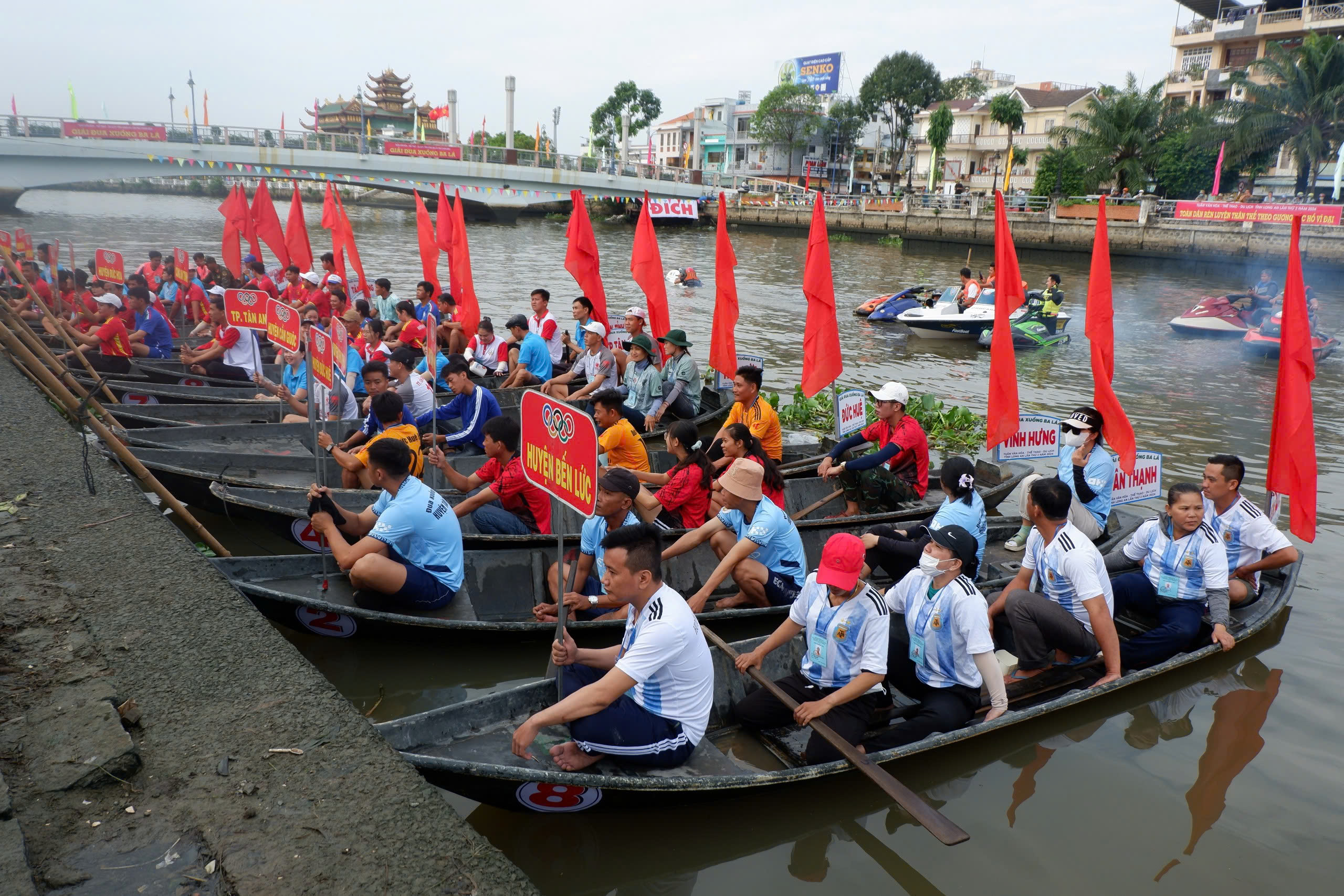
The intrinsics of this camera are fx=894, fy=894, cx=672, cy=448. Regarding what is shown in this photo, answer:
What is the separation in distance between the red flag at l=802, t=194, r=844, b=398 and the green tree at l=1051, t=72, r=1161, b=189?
42024 millimetres

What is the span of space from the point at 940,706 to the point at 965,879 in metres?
0.95

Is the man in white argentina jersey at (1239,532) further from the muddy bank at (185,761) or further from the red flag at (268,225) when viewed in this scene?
the red flag at (268,225)

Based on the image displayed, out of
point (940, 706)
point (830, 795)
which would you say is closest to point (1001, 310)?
point (940, 706)

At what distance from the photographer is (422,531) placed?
248 inches

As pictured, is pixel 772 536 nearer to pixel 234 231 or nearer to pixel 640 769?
pixel 640 769

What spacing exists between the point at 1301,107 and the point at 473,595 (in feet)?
160

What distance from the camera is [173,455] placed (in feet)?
29.3

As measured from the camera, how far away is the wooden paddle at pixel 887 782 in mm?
4410

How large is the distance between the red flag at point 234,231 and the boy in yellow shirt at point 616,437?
13198mm

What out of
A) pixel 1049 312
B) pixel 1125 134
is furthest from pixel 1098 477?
pixel 1125 134

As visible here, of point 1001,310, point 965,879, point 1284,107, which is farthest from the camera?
point 1284,107

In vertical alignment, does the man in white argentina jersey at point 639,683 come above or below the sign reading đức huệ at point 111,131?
below

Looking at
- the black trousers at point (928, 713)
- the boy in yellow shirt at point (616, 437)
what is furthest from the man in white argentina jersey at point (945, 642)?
the boy in yellow shirt at point (616, 437)

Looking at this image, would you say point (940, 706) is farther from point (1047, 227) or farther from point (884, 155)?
point (884, 155)
